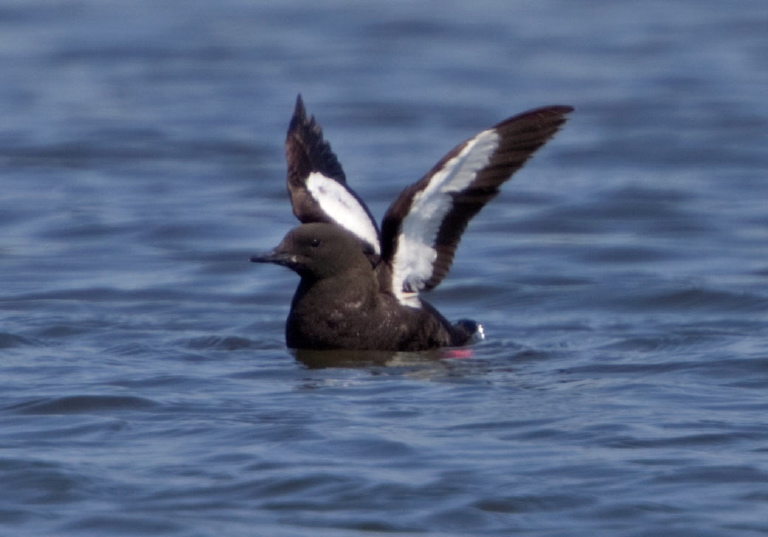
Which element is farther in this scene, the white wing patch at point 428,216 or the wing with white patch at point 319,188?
the wing with white patch at point 319,188

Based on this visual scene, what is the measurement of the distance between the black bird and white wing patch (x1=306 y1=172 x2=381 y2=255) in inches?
6.1

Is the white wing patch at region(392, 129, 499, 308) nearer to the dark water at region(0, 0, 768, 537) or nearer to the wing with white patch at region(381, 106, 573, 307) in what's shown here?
the wing with white patch at region(381, 106, 573, 307)

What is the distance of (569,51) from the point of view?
924 inches

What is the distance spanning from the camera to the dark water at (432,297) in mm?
6523

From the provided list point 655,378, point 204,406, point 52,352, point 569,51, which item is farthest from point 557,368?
point 569,51

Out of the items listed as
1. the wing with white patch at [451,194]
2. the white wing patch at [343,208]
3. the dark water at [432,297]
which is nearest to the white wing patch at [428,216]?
the wing with white patch at [451,194]

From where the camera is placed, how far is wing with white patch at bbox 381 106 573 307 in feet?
29.2

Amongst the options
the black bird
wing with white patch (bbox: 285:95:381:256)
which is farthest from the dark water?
wing with white patch (bbox: 285:95:381:256)

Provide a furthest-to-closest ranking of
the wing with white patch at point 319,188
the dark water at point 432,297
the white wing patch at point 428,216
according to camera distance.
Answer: the wing with white patch at point 319,188, the white wing patch at point 428,216, the dark water at point 432,297

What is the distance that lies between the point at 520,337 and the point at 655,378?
1.67 meters

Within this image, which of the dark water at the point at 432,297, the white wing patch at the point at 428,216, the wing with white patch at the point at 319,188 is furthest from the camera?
the wing with white patch at the point at 319,188

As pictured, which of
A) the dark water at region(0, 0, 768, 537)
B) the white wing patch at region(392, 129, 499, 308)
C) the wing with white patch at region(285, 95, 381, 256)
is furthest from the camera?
the wing with white patch at region(285, 95, 381, 256)

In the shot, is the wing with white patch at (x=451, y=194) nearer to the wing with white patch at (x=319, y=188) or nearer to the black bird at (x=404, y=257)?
the black bird at (x=404, y=257)

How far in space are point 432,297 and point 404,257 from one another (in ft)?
7.60
